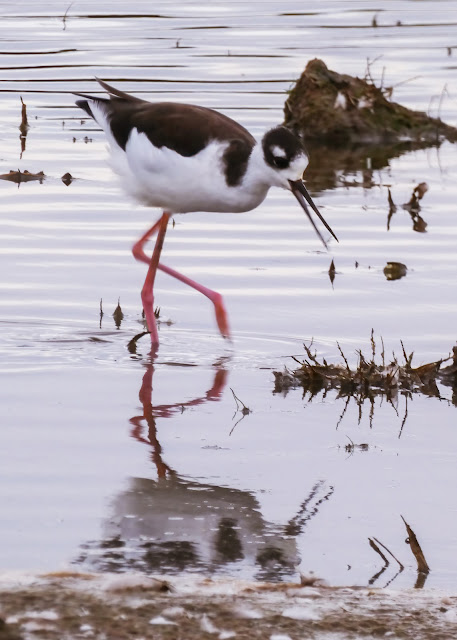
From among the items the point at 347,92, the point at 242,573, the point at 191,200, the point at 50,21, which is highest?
the point at 50,21

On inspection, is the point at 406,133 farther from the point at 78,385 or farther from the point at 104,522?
the point at 104,522

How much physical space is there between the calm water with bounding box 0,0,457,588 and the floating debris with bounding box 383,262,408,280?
0.11m

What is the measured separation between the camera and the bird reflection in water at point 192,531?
4676 millimetres

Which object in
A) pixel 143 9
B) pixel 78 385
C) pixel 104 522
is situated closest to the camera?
pixel 104 522

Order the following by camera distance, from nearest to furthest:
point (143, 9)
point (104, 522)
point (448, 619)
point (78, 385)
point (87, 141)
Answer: point (448, 619) → point (104, 522) → point (78, 385) → point (87, 141) → point (143, 9)

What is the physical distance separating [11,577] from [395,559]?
1.30 m

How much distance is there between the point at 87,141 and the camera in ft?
45.2

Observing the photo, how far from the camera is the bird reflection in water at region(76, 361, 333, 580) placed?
468 cm

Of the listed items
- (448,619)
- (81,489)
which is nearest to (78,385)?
(81,489)

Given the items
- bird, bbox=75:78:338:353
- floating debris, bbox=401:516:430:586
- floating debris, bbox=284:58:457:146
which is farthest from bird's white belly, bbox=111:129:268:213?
floating debris, bbox=284:58:457:146

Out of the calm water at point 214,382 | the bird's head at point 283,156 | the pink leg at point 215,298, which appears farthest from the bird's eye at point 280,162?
the calm water at point 214,382

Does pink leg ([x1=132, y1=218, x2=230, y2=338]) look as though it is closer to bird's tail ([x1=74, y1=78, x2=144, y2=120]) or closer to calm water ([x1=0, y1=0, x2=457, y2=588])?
calm water ([x1=0, y1=0, x2=457, y2=588])

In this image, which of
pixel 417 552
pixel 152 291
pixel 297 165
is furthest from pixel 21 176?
pixel 417 552

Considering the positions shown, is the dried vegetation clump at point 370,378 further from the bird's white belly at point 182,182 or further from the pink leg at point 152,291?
the bird's white belly at point 182,182
